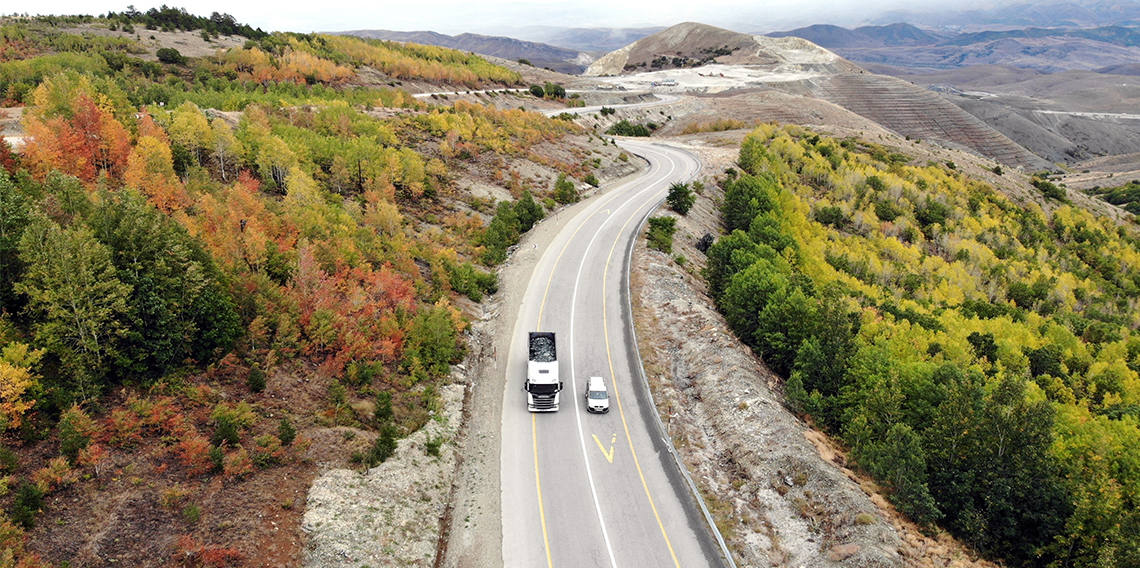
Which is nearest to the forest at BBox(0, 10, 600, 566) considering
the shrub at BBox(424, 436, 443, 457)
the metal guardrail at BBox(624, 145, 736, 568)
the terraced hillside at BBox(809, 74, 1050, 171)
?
the shrub at BBox(424, 436, 443, 457)

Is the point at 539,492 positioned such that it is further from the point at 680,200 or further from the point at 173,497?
the point at 680,200

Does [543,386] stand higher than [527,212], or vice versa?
[527,212]

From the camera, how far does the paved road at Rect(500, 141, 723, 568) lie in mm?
21688

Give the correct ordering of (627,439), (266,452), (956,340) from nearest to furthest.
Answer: (266,452) → (627,439) → (956,340)

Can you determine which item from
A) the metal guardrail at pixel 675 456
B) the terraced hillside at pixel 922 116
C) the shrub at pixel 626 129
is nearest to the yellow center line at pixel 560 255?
the metal guardrail at pixel 675 456

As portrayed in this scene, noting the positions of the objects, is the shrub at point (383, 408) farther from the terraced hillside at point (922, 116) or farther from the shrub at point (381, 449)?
the terraced hillside at point (922, 116)

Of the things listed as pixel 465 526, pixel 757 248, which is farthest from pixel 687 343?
pixel 465 526

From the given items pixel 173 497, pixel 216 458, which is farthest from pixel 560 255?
pixel 173 497

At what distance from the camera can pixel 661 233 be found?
53.2 meters

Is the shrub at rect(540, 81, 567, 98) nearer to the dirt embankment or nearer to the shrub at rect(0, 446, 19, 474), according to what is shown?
the dirt embankment

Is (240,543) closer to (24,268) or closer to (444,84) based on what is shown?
(24,268)

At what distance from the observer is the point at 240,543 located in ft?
57.7

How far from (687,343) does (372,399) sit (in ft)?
63.7

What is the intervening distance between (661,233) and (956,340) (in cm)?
2452
